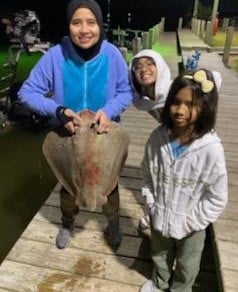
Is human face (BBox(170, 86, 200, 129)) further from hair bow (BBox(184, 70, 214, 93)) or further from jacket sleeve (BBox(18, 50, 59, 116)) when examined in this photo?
jacket sleeve (BBox(18, 50, 59, 116))

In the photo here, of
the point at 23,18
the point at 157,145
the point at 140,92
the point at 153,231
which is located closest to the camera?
the point at 157,145

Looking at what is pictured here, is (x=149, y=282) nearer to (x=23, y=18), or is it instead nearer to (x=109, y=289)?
(x=109, y=289)

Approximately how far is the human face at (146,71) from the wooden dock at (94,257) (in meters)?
1.10

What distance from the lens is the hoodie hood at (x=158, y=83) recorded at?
79.0 inches

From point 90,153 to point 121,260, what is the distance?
85 cm

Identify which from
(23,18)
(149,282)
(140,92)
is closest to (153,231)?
(149,282)

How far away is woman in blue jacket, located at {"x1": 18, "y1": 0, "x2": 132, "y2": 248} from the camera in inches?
77.8

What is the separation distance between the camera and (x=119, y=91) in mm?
2168

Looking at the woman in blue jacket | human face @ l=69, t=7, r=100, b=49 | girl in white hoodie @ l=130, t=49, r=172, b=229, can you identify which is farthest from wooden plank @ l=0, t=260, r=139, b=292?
human face @ l=69, t=7, r=100, b=49

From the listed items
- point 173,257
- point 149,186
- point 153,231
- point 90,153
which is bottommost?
point 173,257

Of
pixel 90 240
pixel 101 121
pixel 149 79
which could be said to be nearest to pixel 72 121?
pixel 101 121

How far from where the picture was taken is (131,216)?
2.94 m

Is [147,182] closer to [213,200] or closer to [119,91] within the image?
[213,200]

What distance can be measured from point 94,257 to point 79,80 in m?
1.15
